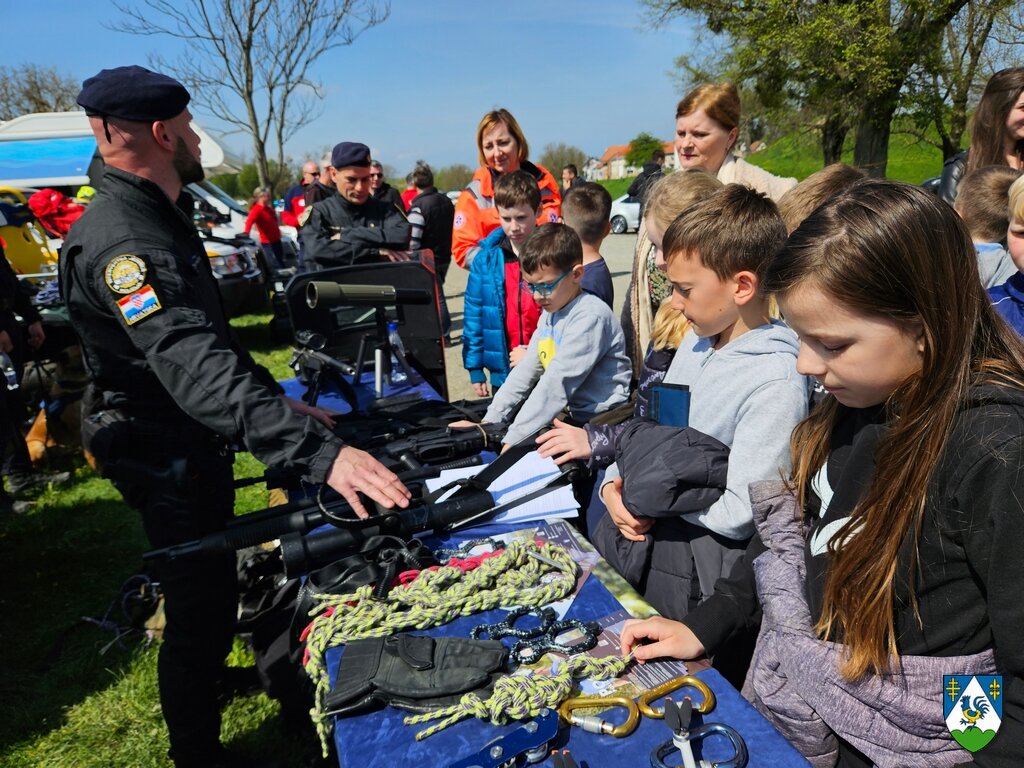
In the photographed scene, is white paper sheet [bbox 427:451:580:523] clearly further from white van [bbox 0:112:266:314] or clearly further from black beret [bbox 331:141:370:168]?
white van [bbox 0:112:266:314]

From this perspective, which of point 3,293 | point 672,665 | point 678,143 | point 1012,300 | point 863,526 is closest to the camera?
point 863,526

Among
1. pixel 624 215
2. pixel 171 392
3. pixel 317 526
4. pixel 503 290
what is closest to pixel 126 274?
pixel 171 392

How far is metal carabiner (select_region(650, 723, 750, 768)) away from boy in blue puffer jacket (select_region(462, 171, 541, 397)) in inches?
106

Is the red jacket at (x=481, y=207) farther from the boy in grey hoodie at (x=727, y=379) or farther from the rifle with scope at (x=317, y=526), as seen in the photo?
the rifle with scope at (x=317, y=526)

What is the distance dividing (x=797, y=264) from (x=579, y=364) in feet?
4.68

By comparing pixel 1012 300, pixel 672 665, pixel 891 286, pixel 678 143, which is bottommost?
pixel 672 665

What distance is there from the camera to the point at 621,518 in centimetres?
175

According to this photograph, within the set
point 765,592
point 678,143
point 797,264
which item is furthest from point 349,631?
point 678,143

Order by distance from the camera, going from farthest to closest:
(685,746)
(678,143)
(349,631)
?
(678,143), (349,631), (685,746)

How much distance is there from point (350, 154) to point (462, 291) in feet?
23.6

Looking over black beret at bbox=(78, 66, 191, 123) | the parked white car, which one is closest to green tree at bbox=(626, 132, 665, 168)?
the parked white car

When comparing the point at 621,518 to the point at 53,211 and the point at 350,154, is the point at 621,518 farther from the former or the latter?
the point at 53,211

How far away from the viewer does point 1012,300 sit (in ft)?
6.95

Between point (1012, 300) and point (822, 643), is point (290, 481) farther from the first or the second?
point (1012, 300)
